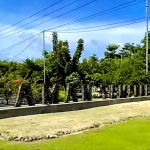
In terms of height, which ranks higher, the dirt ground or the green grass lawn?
the dirt ground

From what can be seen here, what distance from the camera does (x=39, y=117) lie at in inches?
715

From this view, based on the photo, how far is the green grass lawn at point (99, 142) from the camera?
1161cm

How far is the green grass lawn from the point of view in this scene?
457 inches

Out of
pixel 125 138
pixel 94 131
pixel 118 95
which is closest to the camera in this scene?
pixel 125 138

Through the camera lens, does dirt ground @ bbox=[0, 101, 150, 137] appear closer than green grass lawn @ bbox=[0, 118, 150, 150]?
No

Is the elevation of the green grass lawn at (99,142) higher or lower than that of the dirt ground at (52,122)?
lower

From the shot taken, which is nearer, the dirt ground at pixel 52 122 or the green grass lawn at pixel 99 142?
the green grass lawn at pixel 99 142

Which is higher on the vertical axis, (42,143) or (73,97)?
(73,97)

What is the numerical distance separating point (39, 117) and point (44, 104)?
128 inches

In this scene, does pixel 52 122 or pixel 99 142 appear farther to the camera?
pixel 52 122

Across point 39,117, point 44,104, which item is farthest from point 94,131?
point 44,104

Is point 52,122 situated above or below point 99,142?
above

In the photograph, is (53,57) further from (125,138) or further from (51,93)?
(125,138)

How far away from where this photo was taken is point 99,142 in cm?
1247
